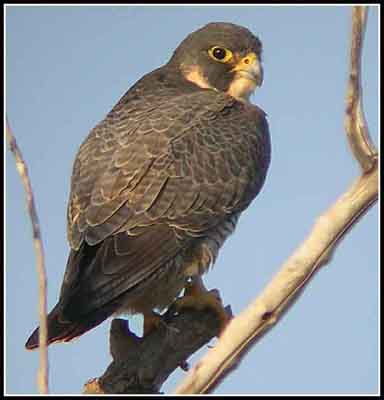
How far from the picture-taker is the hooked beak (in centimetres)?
576

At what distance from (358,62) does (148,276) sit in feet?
5.63

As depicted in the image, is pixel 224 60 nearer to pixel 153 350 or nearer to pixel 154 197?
pixel 154 197

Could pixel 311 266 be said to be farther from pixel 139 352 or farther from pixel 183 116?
pixel 183 116

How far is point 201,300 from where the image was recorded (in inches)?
184

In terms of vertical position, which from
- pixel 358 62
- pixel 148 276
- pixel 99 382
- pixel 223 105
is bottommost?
pixel 99 382

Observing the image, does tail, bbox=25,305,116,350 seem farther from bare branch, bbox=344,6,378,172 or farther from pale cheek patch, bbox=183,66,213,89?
pale cheek patch, bbox=183,66,213,89

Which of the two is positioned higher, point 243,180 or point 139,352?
point 243,180

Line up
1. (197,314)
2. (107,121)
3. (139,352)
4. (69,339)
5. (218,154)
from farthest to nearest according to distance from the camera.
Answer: (107,121) → (218,154) → (197,314) → (139,352) → (69,339)

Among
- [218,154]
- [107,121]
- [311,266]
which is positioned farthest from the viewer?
[107,121]

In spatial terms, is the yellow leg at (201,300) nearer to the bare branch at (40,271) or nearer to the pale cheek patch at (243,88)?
the pale cheek patch at (243,88)

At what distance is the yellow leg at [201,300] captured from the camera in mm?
4602

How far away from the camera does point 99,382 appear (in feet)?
13.1

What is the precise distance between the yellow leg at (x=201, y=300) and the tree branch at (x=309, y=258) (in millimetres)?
1525

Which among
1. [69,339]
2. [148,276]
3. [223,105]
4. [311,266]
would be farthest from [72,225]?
[311,266]
